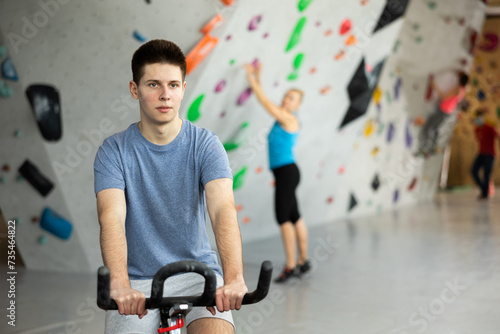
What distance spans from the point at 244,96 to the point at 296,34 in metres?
0.66

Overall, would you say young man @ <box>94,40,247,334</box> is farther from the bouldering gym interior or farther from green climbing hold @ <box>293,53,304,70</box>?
green climbing hold @ <box>293,53,304,70</box>

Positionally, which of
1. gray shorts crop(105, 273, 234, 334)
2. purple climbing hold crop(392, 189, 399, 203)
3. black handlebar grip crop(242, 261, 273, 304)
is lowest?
purple climbing hold crop(392, 189, 399, 203)

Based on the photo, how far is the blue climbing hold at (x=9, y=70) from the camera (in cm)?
388

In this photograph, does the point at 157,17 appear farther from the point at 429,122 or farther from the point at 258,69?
the point at 429,122

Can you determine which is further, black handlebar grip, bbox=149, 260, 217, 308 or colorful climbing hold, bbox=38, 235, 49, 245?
colorful climbing hold, bbox=38, 235, 49, 245

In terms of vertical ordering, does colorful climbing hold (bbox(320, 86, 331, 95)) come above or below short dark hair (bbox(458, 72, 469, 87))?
above

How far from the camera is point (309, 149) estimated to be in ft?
20.4

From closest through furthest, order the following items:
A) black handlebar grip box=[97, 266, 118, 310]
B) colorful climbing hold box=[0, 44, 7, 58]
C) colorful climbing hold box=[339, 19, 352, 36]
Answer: black handlebar grip box=[97, 266, 118, 310], colorful climbing hold box=[0, 44, 7, 58], colorful climbing hold box=[339, 19, 352, 36]

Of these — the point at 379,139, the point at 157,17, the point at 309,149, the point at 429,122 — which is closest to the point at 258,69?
the point at 157,17

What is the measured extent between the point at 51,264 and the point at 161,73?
330cm

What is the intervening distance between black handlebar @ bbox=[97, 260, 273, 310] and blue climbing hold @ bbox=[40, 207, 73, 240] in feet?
10.2

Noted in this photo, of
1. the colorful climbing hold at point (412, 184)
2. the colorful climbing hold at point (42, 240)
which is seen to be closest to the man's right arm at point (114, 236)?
the colorful climbing hold at point (42, 240)

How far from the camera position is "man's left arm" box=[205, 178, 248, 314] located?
142 centimetres

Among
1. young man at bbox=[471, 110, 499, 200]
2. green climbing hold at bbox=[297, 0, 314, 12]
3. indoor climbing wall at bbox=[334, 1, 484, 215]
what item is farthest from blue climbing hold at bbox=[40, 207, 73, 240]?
young man at bbox=[471, 110, 499, 200]
